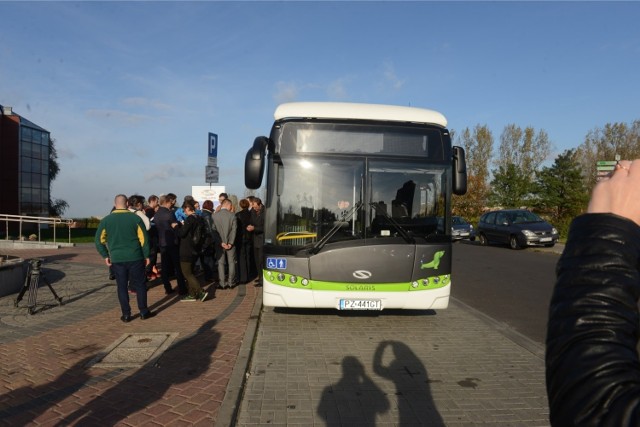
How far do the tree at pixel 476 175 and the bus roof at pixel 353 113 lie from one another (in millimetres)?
36685

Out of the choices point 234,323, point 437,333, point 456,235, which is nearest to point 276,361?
point 234,323

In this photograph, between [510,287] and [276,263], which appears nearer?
[276,263]

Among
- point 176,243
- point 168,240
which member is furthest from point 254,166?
point 168,240

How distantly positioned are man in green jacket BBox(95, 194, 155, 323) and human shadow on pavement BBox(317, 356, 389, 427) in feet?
12.1

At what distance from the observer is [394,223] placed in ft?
21.0

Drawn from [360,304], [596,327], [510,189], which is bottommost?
[360,304]

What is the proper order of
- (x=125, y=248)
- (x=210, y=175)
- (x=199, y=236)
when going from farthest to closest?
(x=210, y=175)
(x=199, y=236)
(x=125, y=248)

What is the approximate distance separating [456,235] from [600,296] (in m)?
27.0

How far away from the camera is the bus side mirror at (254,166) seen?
6.21m

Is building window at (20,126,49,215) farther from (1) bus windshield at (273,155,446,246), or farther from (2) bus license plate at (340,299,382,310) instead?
(2) bus license plate at (340,299,382,310)

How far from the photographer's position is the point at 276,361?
5.20 m

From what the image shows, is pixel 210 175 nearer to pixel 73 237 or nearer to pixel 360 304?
pixel 360 304

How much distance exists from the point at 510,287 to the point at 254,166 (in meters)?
7.44

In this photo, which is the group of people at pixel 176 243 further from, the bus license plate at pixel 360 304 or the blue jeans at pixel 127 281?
the bus license plate at pixel 360 304
